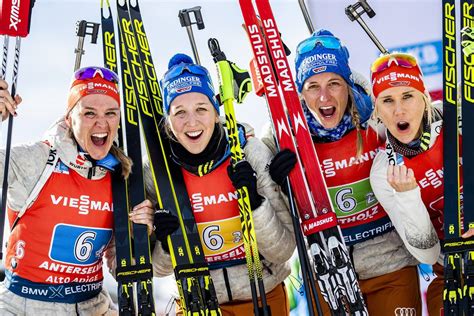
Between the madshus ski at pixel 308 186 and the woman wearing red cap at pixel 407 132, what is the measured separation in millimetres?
332

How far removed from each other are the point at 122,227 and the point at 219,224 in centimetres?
55

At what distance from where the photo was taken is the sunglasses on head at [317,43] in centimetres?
452

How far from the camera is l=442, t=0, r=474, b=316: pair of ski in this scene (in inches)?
158

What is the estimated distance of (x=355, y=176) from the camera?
4.39m

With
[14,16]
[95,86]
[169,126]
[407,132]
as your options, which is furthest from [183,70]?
[407,132]

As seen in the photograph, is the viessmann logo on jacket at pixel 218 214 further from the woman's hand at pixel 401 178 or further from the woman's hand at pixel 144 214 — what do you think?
the woman's hand at pixel 401 178

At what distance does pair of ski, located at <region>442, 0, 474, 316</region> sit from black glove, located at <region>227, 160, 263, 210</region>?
1.02 metres

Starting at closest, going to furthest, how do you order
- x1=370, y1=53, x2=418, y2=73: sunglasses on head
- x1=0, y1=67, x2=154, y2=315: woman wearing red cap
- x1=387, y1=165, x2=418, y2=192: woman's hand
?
x1=387, y1=165, x2=418, y2=192: woman's hand
x1=0, y1=67, x2=154, y2=315: woman wearing red cap
x1=370, y1=53, x2=418, y2=73: sunglasses on head

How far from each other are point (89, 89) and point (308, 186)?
135cm

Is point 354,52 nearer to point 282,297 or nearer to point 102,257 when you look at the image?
point 282,297

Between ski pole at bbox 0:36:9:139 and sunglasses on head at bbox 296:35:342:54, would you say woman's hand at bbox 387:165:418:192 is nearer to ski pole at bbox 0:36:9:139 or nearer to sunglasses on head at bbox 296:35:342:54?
sunglasses on head at bbox 296:35:342:54

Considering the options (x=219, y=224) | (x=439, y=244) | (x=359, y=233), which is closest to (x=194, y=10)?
(x=219, y=224)

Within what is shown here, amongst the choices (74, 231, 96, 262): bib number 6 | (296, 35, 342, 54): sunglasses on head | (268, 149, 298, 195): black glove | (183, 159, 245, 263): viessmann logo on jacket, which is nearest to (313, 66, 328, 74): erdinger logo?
(296, 35, 342, 54): sunglasses on head

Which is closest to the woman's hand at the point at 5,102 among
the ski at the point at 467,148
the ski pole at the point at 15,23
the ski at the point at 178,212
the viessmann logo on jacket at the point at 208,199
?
the ski pole at the point at 15,23
